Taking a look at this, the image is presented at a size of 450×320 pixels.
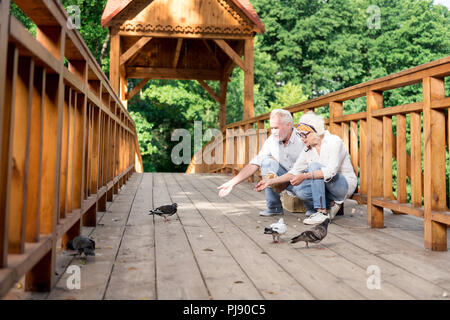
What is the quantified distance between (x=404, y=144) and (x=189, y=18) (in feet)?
29.4

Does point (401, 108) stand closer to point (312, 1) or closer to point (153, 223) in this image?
point (153, 223)

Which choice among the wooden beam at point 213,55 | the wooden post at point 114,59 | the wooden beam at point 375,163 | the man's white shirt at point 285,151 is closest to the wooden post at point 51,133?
the wooden beam at point 375,163

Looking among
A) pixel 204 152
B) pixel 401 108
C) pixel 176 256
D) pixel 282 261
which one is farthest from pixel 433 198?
pixel 204 152

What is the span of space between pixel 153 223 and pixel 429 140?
90.8 inches

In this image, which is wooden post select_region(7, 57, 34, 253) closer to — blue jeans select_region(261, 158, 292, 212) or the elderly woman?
the elderly woman

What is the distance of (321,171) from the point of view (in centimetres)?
391

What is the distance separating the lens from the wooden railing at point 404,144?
2922 mm

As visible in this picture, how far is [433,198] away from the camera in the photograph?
294cm

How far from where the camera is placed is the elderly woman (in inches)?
154

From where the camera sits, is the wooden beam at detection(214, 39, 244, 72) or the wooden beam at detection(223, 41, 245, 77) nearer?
the wooden beam at detection(214, 39, 244, 72)

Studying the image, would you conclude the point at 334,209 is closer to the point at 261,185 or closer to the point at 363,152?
the point at 363,152

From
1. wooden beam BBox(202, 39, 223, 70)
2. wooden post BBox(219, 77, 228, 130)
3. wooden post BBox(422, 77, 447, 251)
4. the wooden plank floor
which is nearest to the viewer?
the wooden plank floor

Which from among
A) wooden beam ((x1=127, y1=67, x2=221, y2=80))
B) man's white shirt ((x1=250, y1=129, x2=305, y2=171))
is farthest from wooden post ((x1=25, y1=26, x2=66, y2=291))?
wooden beam ((x1=127, y1=67, x2=221, y2=80))

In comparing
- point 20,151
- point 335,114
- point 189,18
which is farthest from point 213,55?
point 20,151
